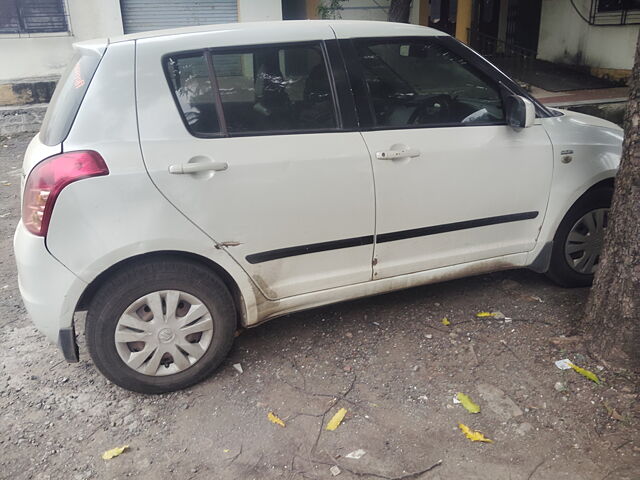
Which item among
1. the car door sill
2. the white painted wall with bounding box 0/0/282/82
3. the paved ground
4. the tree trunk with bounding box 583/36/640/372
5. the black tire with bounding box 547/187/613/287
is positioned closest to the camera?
the paved ground

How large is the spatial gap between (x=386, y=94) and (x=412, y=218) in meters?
0.72

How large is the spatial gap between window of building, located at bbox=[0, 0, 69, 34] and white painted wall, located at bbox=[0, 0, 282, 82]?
0.11 m

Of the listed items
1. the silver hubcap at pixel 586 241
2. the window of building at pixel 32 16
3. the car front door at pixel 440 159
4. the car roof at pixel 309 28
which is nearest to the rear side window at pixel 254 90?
the car roof at pixel 309 28

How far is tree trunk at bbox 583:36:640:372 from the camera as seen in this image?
2826 mm

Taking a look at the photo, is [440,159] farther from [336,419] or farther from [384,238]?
[336,419]

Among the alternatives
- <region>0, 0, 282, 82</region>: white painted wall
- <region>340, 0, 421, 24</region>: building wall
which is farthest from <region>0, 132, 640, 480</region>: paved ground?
<region>340, 0, 421, 24</region>: building wall

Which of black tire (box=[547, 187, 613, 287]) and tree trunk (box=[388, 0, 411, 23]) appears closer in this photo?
black tire (box=[547, 187, 613, 287])

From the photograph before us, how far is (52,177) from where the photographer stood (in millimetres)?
2555

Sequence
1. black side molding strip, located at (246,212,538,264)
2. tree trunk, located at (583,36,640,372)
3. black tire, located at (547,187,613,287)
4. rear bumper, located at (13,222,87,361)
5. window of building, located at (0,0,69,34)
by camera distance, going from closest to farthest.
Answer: rear bumper, located at (13,222,87,361), tree trunk, located at (583,36,640,372), black side molding strip, located at (246,212,538,264), black tire, located at (547,187,613,287), window of building, located at (0,0,69,34)

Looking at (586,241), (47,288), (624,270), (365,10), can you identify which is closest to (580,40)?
(365,10)

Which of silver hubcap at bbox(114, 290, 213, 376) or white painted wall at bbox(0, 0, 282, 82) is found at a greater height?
white painted wall at bbox(0, 0, 282, 82)

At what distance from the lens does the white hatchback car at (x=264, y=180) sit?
2.65 meters

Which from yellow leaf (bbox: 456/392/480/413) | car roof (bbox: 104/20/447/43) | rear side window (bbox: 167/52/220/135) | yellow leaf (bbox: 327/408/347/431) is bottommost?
yellow leaf (bbox: 327/408/347/431)

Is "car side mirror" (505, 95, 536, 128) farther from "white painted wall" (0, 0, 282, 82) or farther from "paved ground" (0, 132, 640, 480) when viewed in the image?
"white painted wall" (0, 0, 282, 82)
